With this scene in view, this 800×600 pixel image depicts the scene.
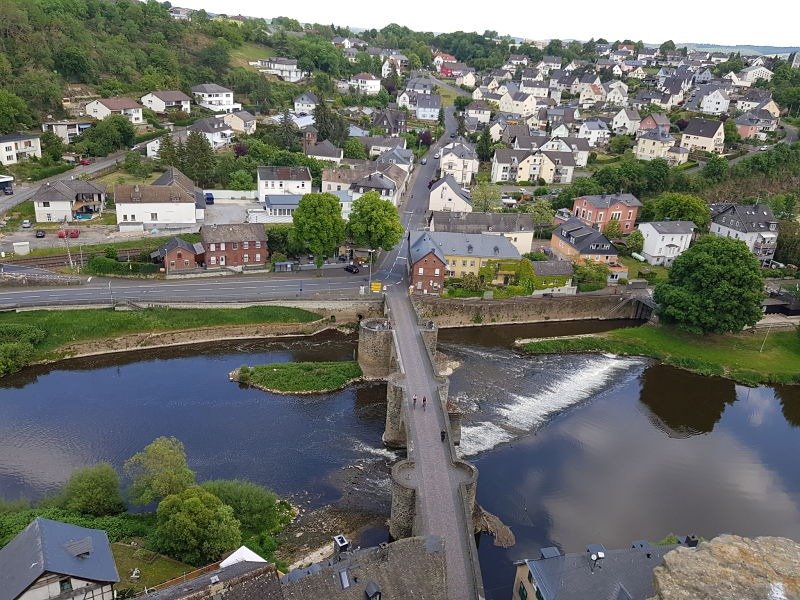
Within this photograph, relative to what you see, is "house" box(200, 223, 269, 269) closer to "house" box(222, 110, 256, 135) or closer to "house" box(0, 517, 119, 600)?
"house" box(0, 517, 119, 600)

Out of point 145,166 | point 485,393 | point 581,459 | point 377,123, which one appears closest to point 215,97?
point 377,123

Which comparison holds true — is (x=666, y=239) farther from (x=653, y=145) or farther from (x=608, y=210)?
(x=653, y=145)

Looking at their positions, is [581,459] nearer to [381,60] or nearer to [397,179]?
[397,179]

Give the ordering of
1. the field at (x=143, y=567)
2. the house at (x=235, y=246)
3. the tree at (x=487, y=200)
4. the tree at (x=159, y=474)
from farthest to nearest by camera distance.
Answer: the tree at (x=487, y=200)
the house at (x=235, y=246)
the tree at (x=159, y=474)
the field at (x=143, y=567)

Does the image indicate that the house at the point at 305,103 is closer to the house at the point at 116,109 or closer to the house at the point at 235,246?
the house at the point at 116,109

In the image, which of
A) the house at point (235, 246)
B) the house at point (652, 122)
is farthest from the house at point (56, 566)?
the house at point (652, 122)

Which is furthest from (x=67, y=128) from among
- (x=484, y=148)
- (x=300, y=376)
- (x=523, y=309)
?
(x=523, y=309)

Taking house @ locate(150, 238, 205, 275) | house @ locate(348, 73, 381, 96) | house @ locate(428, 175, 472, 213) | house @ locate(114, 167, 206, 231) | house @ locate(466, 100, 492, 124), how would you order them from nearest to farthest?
house @ locate(150, 238, 205, 275), house @ locate(114, 167, 206, 231), house @ locate(428, 175, 472, 213), house @ locate(466, 100, 492, 124), house @ locate(348, 73, 381, 96)

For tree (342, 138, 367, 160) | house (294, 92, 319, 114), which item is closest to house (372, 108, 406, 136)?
house (294, 92, 319, 114)
